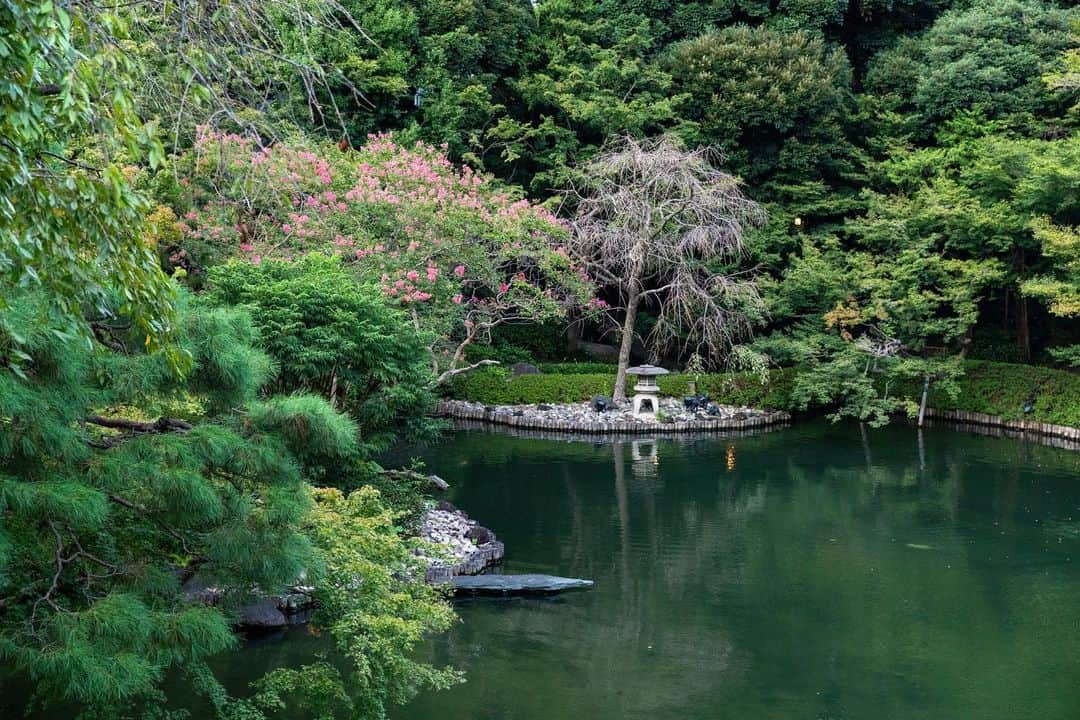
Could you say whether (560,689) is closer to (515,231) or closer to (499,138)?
(515,231)

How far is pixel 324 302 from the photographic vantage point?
10164 mm

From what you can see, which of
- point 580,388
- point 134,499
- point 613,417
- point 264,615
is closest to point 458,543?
point 264,615

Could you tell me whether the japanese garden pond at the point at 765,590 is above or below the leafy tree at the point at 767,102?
below

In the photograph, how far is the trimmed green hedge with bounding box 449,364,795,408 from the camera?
19406 mm

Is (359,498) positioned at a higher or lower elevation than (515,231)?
lower

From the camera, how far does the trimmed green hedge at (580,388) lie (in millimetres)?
19406

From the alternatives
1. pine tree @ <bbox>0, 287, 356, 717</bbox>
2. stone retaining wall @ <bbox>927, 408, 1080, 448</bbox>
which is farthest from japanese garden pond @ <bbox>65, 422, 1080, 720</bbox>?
pine tree @ <bbox>0, 287, 356, 717</bbox>

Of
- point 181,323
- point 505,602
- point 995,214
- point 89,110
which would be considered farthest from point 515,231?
point 89,110

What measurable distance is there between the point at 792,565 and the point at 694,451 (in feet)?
19.1

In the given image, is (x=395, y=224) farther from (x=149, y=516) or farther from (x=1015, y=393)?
(x=1015, y=393)

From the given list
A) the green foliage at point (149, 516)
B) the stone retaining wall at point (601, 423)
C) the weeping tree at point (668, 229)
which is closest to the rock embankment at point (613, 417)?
the stone retaining wall at point (601, 423)

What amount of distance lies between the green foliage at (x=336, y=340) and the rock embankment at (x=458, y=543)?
925 mm

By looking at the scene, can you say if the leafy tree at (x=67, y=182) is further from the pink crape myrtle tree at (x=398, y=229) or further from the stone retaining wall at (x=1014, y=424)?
the stone retaining wall at (x=1014, y=424)

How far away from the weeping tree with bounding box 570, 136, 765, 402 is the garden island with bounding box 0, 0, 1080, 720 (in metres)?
0.10
